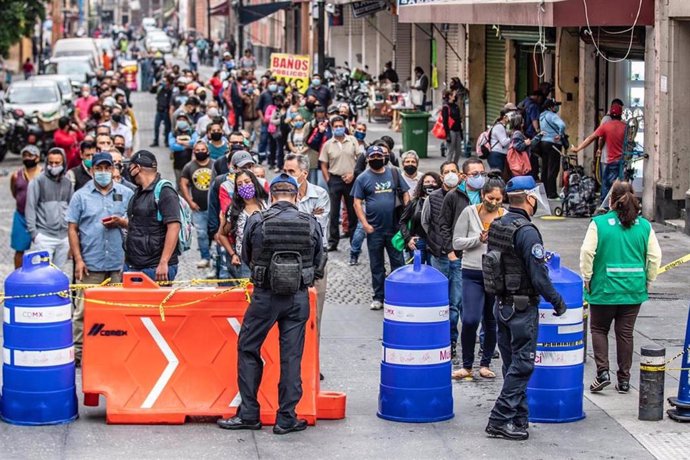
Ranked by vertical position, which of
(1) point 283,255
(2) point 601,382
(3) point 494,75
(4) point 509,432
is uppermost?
(3) point 494,75

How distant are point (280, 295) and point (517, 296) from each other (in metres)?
1.55

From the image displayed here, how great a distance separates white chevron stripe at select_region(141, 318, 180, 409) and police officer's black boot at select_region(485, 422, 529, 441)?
2.22 metres

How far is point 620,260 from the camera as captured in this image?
34.0 ft

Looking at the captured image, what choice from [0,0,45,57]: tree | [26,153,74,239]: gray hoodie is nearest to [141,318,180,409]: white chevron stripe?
[26,153,74,239]: gray hoodie

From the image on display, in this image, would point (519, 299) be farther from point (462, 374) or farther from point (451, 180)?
point (451, 180)

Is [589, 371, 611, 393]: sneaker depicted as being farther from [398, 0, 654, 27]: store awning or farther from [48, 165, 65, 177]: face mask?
[398, 0, 654, 27]: store awning

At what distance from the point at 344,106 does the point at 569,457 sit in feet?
42.7

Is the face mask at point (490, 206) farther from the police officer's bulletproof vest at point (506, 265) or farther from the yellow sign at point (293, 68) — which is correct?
the yellow sign at point (293, 68)

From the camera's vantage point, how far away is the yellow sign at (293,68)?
33906 mm

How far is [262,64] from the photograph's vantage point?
75.4m

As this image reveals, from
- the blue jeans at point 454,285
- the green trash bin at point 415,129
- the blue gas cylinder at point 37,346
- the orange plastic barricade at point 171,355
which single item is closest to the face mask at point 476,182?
the blue jeans at point 454,285

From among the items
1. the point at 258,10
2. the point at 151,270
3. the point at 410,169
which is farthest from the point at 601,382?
the point at 258,10

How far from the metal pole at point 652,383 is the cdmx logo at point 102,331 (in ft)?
11.8

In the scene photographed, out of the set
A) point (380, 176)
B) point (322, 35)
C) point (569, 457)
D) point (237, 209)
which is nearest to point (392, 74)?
point (322, 35)
